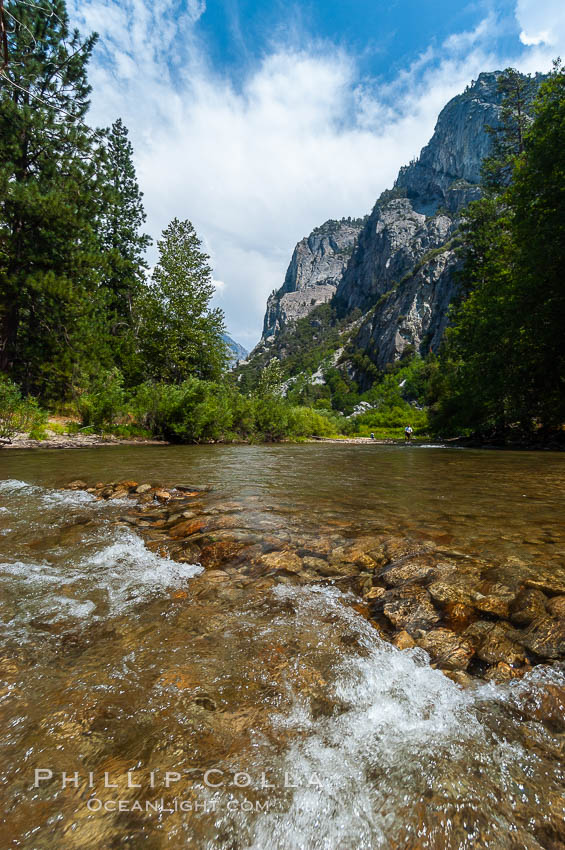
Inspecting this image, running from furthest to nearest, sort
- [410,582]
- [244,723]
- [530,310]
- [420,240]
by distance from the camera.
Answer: [420,240] → [530,310] → [410,582] → [244,723]

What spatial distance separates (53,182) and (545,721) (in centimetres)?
2061

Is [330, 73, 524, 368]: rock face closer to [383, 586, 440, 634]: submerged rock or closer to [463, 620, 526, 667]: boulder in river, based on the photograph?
[383, 586, 440, 634]: submerged rock

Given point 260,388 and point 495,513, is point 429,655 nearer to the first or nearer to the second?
point 495,513

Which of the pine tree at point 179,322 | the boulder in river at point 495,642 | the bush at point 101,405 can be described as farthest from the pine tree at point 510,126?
the boulder in river at point 495,642

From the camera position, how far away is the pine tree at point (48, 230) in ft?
47.5

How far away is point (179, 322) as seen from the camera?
22.4 m

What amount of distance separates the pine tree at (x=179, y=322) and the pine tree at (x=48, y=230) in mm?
5475

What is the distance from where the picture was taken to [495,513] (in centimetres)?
397

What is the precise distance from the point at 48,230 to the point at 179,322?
815cm

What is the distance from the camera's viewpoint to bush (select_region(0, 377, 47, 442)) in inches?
463

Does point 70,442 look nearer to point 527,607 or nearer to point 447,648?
point 447,648

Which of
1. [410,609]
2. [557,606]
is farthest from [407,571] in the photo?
[557,606]

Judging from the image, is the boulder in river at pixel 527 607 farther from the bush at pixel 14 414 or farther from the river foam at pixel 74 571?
the bush at pixel 14 414

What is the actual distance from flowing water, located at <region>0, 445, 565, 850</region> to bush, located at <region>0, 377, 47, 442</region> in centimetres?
1129
